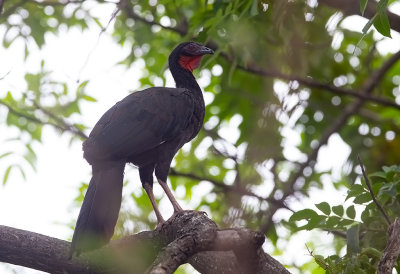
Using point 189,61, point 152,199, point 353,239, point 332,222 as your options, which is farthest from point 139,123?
point 353,239

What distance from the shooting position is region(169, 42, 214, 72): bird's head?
5.55 meters

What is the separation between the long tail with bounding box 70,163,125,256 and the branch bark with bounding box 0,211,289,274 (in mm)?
65

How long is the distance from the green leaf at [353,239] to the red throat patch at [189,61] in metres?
2.61

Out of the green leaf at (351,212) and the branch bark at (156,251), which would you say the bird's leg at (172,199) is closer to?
the branch bark at (156,251)

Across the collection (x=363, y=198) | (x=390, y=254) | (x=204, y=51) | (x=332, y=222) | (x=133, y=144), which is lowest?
(x=390, y=254)

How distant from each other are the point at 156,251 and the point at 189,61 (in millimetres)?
2347

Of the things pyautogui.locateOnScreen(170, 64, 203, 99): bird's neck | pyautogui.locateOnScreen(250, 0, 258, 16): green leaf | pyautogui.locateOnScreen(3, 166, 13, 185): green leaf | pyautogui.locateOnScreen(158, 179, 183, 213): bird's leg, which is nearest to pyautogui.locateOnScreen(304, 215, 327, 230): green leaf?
pyautogui.locateOnScreen(250, 0, 258, 16): green leaf

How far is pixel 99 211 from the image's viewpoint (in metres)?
3.72

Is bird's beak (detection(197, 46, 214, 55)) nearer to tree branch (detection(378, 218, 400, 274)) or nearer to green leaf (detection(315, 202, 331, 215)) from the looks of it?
green leaf (detection(315, 202, 331, 215))

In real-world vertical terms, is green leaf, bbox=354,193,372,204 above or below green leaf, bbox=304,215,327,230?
above

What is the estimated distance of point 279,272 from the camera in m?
3.30

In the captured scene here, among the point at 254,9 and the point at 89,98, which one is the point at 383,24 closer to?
the point at 254,9

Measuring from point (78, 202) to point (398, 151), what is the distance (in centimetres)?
316

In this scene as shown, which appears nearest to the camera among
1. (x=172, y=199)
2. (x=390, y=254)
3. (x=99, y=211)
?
(x=390, y=254)
